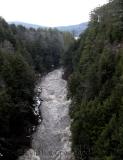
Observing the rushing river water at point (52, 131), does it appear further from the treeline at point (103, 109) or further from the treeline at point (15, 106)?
the treeline at point (103, 109)

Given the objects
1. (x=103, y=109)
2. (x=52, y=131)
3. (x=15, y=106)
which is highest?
(x=103, y=109)

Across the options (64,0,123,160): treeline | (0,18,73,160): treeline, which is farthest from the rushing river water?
(64,0,123,160): treeline

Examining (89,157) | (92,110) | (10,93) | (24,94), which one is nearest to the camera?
(89,157)

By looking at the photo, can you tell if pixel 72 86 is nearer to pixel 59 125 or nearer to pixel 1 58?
pixel 59 125

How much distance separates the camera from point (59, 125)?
5162 cm

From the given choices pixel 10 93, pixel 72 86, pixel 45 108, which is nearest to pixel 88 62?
pixel 72 86

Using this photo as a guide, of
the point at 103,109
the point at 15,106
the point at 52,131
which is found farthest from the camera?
the point at 52,131

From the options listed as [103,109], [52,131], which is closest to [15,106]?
[52,131]

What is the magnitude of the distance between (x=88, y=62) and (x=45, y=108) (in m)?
12.0

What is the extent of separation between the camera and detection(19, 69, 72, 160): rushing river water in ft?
135

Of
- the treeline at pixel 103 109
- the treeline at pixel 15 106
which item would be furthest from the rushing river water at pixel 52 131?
the treeline at pixel 103 109

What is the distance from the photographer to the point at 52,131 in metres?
49.1

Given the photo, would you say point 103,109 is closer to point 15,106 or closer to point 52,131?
point 52,131

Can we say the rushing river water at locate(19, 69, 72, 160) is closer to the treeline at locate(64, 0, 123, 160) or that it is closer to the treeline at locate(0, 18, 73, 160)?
the treeline at locate(0, 18, 73, 160)
